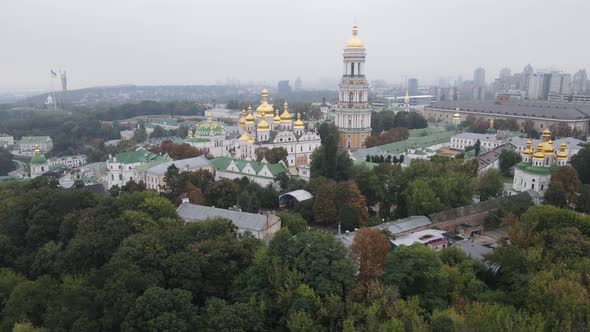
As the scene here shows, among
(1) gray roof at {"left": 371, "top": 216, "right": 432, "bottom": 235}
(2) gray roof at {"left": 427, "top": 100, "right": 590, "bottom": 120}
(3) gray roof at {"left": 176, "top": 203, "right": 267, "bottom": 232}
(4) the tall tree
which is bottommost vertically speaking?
(1) gray roof at {"left": 371, "top": 216, "right": 432, "bottom": 235}

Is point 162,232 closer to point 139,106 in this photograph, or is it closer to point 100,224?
point 100,224

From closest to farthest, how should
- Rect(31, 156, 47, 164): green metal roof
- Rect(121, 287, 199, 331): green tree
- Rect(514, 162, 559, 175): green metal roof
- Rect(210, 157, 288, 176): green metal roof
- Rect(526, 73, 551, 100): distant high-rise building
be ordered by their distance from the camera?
Rect(121, 287, 199, 331): green tree, Rect(514, 162, 559, 175): green metal roof, Rect(210, 157, 288, 176): green metal roof, Rect(31, 156, 47, 164): green metal roof, Rect(526, 73, 551, 100): distant high-rise building

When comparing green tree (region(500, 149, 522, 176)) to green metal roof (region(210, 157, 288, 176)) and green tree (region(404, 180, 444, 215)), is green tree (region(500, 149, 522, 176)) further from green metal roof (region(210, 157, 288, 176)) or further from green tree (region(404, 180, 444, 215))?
green metal roof (region(210, 157, 288, 176))

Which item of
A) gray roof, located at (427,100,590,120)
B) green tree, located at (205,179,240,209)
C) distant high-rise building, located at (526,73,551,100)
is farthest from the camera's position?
distant high-rise building, located at (526,73,551,100)

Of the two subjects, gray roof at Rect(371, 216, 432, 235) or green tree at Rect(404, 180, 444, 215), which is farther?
green tree at Rect(404, 180, 444, 215)

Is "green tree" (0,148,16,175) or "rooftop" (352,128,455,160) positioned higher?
"rooftop" (352,128,455,160)

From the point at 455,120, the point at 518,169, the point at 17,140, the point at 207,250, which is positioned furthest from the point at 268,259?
the point at 17,140

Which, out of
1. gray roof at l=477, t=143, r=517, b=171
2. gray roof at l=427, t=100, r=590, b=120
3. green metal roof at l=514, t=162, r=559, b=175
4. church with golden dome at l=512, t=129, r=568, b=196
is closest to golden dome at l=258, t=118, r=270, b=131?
gray roof at l=477, t=143, r=517, b=171

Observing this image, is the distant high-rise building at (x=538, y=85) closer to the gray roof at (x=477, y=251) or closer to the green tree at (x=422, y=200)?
the green tree at (x=422, y=200)
